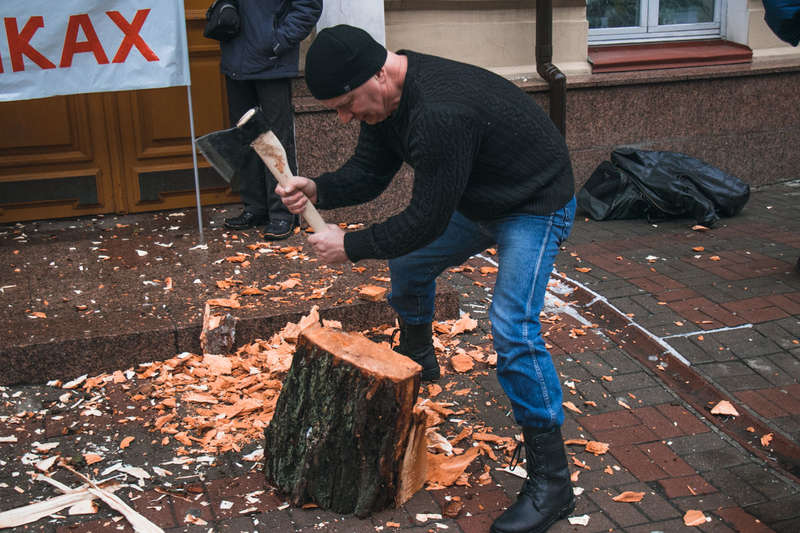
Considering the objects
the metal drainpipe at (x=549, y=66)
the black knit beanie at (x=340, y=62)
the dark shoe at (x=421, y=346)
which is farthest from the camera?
the metal drainpipe at (x=549, y=66)

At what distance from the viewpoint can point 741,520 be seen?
3.24 m

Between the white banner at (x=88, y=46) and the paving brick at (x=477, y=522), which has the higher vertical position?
the white banner at (x=88, y=46)

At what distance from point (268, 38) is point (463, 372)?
2.77 metres

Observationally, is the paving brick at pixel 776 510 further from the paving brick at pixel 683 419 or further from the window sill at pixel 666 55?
the window sill at pixel 666 55

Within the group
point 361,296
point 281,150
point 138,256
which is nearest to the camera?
point 281,150

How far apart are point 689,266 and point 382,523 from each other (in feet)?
11.8

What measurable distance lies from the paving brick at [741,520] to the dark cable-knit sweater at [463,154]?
1.32 metres

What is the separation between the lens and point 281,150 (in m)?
3.47

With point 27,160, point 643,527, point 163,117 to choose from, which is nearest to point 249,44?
point 163,117

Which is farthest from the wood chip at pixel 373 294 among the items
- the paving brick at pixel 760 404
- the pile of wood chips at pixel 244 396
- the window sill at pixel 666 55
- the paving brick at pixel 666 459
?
the window sill at pixel 666 55

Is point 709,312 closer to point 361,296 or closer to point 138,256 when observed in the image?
point 361,296

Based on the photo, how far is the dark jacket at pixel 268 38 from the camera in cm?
577

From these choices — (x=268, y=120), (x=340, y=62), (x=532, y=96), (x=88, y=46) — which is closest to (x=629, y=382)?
(x=340, y=62)

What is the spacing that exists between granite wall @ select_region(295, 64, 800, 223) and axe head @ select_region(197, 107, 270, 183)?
10.6ft
